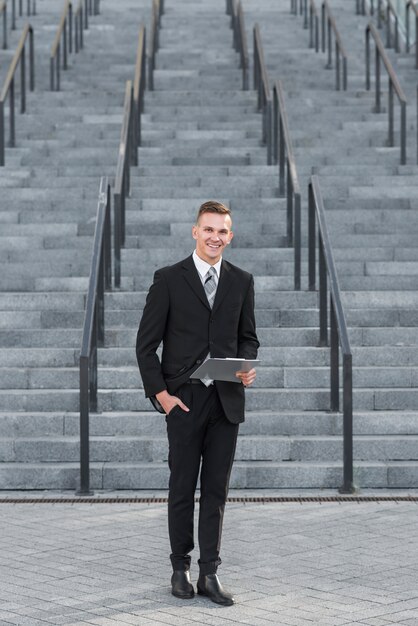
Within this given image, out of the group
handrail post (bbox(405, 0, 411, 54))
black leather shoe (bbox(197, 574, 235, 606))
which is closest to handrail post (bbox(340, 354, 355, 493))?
black leather shoe (bbox(197, 574, 235, 606))

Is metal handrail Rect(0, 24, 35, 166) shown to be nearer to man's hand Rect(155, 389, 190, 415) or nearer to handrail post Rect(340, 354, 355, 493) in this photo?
handrail post Rect(340, 354, 355, 493)

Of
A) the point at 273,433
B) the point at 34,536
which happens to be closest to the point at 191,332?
the point at 34,536

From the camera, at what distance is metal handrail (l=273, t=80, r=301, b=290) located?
950cm

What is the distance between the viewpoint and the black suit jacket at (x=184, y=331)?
4.92 m

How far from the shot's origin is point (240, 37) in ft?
54.1

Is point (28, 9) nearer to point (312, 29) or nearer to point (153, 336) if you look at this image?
point (312, 29)

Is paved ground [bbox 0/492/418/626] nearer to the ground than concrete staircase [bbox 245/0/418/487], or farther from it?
nearer to the ground

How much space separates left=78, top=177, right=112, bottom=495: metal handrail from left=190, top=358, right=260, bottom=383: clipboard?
2305mm

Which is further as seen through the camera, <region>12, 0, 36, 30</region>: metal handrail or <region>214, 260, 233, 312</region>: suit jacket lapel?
<region>12, 0, 36, 30</region>: metal handrail

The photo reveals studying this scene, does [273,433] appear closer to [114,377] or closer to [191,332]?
[114,377]

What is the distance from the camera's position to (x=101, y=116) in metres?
14.1

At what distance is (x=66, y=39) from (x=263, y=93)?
4.64 metres

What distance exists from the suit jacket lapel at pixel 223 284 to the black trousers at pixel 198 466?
0.36m

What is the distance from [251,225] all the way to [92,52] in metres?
7.67
